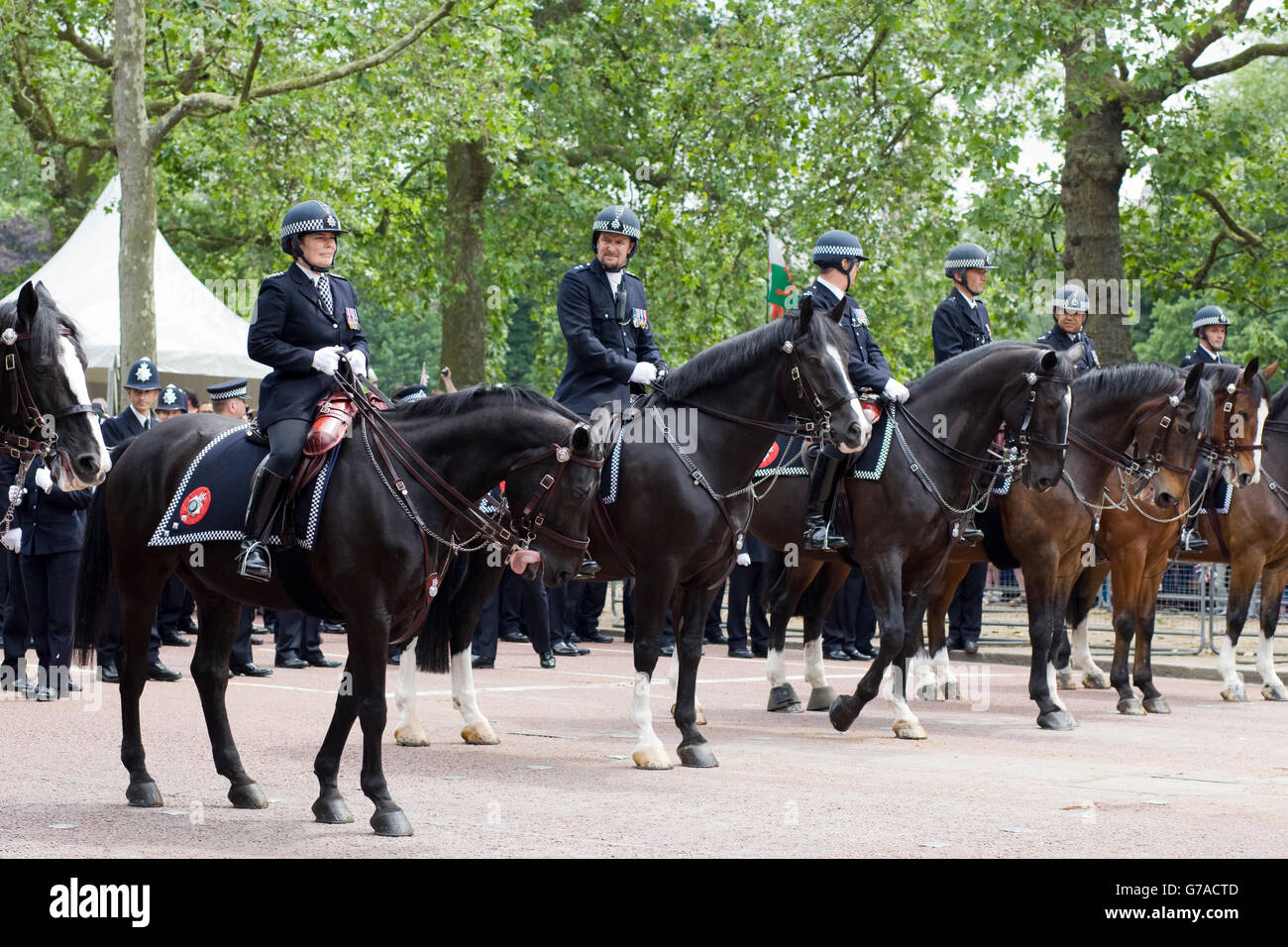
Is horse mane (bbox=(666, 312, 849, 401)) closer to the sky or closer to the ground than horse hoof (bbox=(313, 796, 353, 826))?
closer to the sky

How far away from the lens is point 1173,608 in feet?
68.1

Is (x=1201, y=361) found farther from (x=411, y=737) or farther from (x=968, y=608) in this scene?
(x=411, y=737)

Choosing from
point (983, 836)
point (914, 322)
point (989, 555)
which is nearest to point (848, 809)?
point (983, 836)

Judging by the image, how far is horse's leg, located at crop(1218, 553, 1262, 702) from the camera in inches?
572

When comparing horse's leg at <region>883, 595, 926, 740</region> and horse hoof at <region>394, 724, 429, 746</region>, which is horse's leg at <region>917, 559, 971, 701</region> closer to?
horse's leg at <region>883, 595, 926, 740</region>

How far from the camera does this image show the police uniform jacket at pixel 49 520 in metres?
12.7

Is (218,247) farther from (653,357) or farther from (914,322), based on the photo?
(653,357)

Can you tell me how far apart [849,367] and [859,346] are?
564 mm

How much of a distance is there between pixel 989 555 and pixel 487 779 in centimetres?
550

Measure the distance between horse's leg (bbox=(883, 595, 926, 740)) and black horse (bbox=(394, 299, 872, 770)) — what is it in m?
2.00

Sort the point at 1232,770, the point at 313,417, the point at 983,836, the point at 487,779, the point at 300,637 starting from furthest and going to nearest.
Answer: the point at 300,637, the point at 1232,770, the point at 487,779, the point at 313,417, the point at 983,836

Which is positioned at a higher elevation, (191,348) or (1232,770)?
(191,348)

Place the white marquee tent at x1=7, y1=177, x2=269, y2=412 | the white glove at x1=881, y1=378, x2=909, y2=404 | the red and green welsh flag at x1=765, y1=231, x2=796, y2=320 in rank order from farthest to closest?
the white marquee tent at x1=7, y1=177, x2=269, y2=412 → the red and green welsh flag at x1=765, y1=231, x2=796, y2=320 → the white glove at x1=881, y1=378, x2=909, y2=404

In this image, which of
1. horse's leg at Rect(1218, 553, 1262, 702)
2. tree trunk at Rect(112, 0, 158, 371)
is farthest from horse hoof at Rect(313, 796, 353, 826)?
tree trunk at Rect(112, 0, 158, 371)
